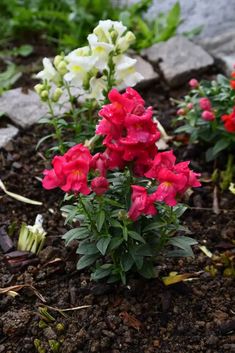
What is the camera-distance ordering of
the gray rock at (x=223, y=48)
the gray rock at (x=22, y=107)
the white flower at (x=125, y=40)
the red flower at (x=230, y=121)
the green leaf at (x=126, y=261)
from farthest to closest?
the gray rock at (x=223, y=48)
the gray rock at (x=22, y=107)
the red flower at (x=230, y=121)
the white flower at (x=125, y=40)
the green leaf at (x=126, y=261)

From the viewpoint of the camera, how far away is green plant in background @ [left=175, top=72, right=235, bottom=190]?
3172 mm

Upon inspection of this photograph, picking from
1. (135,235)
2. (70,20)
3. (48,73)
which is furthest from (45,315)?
(70,20)

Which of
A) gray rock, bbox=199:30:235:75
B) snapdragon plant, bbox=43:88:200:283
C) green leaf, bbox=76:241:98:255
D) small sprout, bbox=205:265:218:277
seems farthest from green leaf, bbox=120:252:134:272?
gray rock, bbox=199:30:235:75

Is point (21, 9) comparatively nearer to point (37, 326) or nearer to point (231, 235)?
point (231, 235)

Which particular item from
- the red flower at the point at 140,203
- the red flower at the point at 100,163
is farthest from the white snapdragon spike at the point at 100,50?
the red flower at the point at 140,203

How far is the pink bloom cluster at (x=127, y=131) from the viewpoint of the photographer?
208cm

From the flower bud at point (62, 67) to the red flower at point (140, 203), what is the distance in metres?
0.88

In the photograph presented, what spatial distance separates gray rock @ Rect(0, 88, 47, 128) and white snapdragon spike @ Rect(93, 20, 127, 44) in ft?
3.60

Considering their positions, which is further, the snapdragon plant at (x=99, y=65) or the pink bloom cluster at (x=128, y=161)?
the snapdragon plant at (x=99, y=65)

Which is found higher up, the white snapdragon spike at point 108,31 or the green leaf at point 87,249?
the white snapdragon spike at point 108,31

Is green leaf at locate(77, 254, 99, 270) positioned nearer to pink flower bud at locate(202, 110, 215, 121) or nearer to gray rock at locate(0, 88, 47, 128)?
pink flower bud at locate(202, 110, 215, 121)

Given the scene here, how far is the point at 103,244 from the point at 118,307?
35cm

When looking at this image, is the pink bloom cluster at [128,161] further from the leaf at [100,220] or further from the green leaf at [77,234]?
the green leaf at [77,234]

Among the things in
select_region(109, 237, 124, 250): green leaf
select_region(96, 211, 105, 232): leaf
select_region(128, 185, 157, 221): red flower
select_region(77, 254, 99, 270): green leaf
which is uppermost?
select_region(128, 185, 157, 221): red flower
